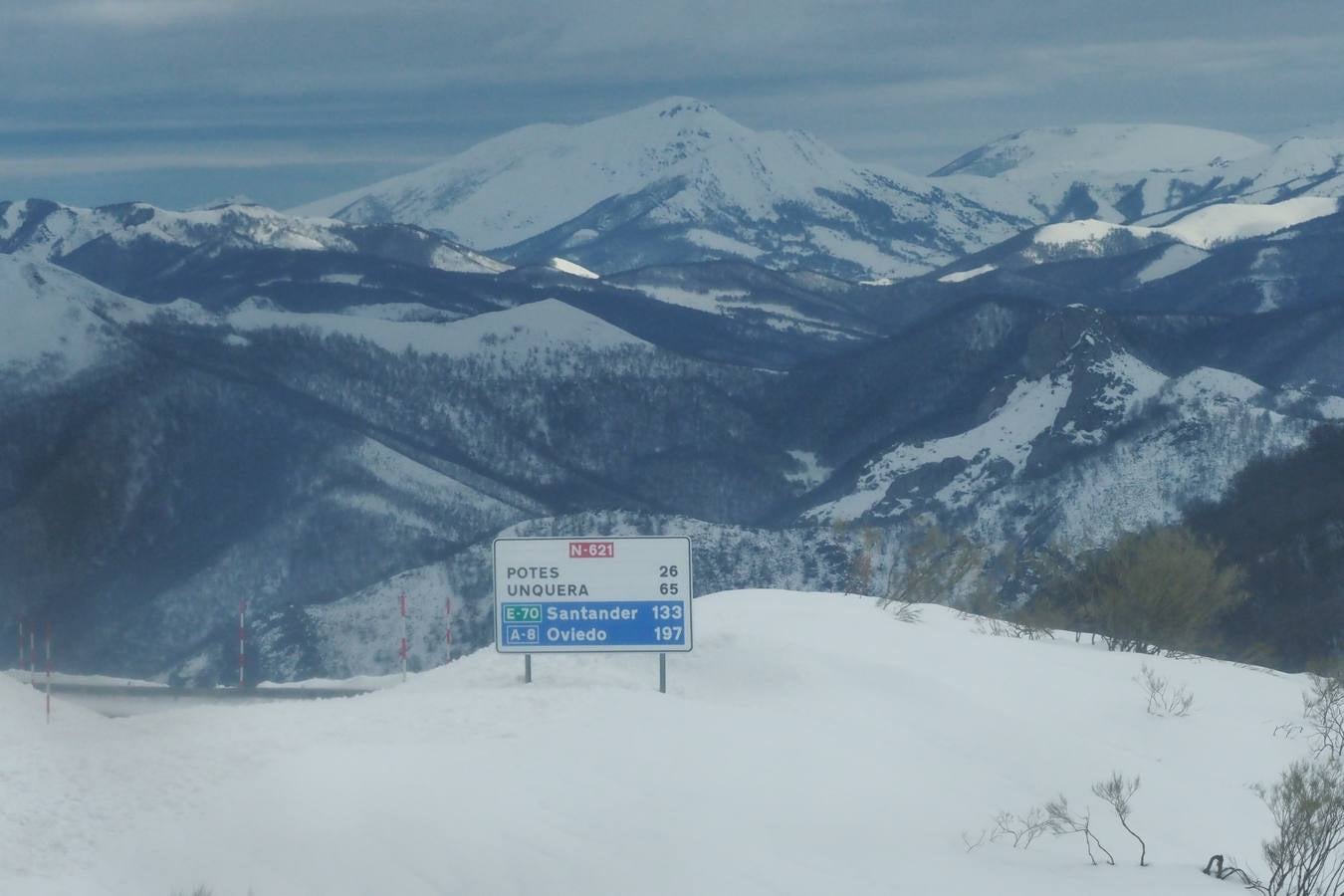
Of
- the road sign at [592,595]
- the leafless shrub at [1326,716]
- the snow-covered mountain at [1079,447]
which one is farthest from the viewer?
the snow-covered mountain at [1079,447]

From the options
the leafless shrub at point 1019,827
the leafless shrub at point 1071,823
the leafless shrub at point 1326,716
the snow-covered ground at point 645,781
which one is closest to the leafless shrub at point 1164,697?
the snow-covered ground at point 645,781

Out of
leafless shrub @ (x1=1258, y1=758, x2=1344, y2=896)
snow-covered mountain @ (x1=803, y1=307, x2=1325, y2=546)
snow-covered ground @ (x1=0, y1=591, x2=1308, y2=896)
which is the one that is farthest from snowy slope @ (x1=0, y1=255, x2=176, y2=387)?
leafless shrub @ (x1=1258, y1=758, x2=1344, y2=896)

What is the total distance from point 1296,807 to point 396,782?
7590mm

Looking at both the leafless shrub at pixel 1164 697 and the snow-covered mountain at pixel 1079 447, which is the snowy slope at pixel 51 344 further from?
the leafless shrub at pixel 1164 697

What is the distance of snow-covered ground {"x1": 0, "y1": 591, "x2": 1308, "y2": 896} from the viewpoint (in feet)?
42.0

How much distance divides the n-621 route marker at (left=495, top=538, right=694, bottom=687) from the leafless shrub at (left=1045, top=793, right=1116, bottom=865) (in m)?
4.87

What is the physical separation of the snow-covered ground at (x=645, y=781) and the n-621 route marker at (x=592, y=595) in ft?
1.81

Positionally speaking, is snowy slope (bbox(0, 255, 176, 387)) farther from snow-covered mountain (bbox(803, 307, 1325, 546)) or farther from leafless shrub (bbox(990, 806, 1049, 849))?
leafless shrub (bbox(990, 806, 1049, 849))

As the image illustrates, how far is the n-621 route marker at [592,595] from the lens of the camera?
61.4 feet

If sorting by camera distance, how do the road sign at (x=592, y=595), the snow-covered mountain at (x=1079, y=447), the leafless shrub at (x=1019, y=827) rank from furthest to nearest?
the snow-covered mountain at (x=1079, y=447)
the road sign at (x=592, y=595)
the leafless shrub at (x=1019, y=827)

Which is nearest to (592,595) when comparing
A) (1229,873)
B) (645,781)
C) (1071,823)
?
(645,781)

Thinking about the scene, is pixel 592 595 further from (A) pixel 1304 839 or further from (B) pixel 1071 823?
(A) pixel 1304 839

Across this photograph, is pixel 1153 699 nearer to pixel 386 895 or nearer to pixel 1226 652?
pixel 386 895

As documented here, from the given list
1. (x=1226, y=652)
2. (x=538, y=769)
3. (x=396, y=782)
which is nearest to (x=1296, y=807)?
(x=538, y=769)
